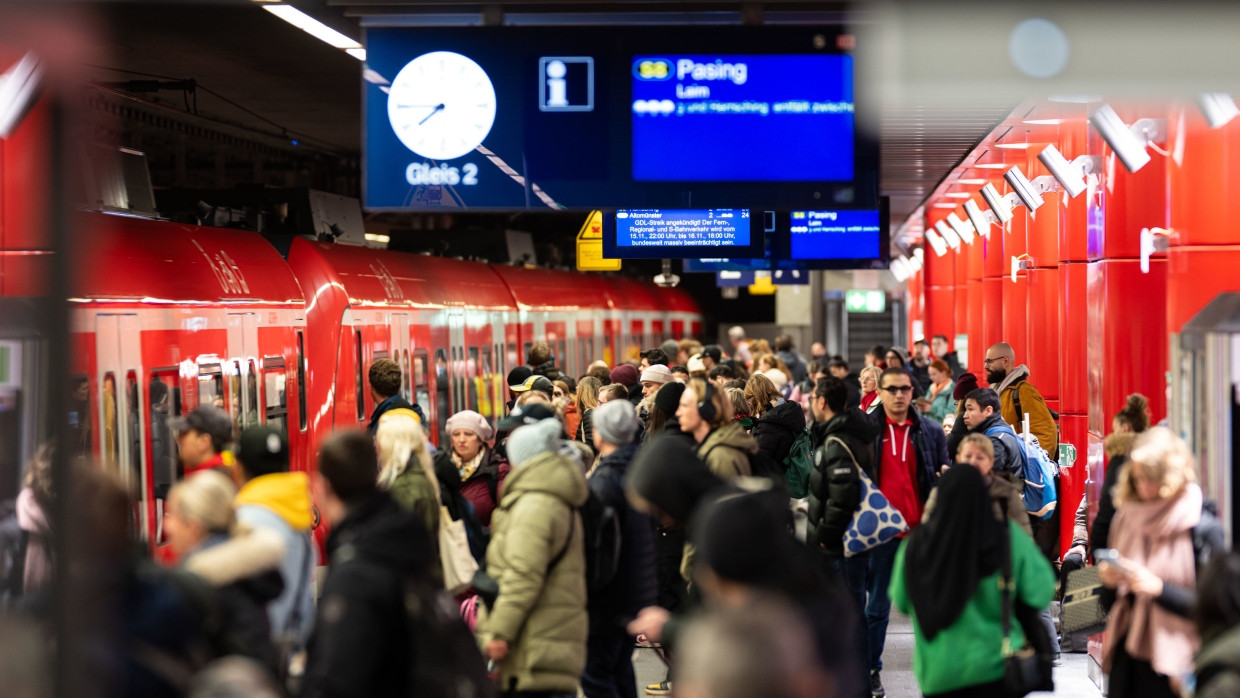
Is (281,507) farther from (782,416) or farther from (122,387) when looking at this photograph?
(782,416)

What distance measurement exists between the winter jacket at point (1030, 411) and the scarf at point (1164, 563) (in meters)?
6.03

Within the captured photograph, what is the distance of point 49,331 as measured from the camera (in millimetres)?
4164

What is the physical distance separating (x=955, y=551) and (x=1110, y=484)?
172 cm

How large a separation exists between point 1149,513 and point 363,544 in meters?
2.83

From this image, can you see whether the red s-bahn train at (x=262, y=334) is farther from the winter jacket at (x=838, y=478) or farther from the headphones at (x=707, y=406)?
the winter jacket at (x=838, y=478)

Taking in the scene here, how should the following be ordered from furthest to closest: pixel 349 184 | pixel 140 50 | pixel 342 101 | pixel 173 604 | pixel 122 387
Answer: pixel 349 184, pixel 342 101, pixel 140 50, pixel 122 387, pixel 173 604

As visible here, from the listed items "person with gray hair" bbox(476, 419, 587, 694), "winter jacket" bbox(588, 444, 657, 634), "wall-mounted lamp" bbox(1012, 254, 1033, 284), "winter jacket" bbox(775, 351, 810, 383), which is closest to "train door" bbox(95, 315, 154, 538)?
"winter jacket" bbox(588, 444, 657, 634)

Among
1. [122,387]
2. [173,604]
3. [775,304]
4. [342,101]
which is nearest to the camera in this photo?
[173,604]

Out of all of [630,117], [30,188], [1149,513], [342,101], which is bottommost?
[1149,513]

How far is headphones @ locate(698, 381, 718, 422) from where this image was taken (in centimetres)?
697

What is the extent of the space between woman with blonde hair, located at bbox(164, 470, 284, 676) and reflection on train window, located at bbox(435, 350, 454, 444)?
1022cm

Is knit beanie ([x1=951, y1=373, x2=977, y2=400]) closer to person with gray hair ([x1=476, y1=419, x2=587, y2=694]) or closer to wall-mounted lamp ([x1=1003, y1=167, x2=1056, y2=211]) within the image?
wall-mounted lamp ([x1=1003, y1=167, x2=1056, y2=211])

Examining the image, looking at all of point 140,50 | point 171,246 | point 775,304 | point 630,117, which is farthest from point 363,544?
point 775,304

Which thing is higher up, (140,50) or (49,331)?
(140,50)
